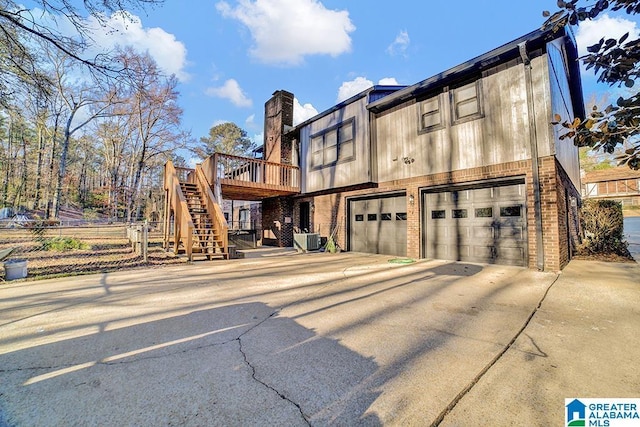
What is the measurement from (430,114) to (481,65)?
1.64m

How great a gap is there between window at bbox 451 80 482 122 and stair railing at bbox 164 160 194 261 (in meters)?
7.98

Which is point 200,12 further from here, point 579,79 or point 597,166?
point 597,166

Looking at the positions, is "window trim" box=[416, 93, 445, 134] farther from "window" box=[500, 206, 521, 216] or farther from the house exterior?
"window" box=[500, 206, 521, 216]

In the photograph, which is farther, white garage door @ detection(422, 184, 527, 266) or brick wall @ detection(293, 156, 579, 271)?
white garage door @ detection(422, 184, 527, 266)

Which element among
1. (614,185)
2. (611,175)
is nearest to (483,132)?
(611,175)

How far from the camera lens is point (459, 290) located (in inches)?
179

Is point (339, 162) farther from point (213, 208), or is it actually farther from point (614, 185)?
point (614, 185)

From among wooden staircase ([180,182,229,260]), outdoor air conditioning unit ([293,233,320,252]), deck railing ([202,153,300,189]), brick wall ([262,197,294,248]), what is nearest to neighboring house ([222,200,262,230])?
brick wall ([262,197,294,248])

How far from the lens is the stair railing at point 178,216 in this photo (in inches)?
300

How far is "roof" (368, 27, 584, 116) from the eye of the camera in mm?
5926

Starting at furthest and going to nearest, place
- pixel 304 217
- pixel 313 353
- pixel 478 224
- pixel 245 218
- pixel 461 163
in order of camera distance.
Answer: pixel 245 218, pixel 304 217, pixel 461 163, pixel 478 224, pixel 313 353

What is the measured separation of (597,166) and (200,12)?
36.3 meters

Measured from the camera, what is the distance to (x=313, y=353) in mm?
2414

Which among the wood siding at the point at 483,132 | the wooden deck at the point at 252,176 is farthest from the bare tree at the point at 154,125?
the wood siding at the point at 483,132
